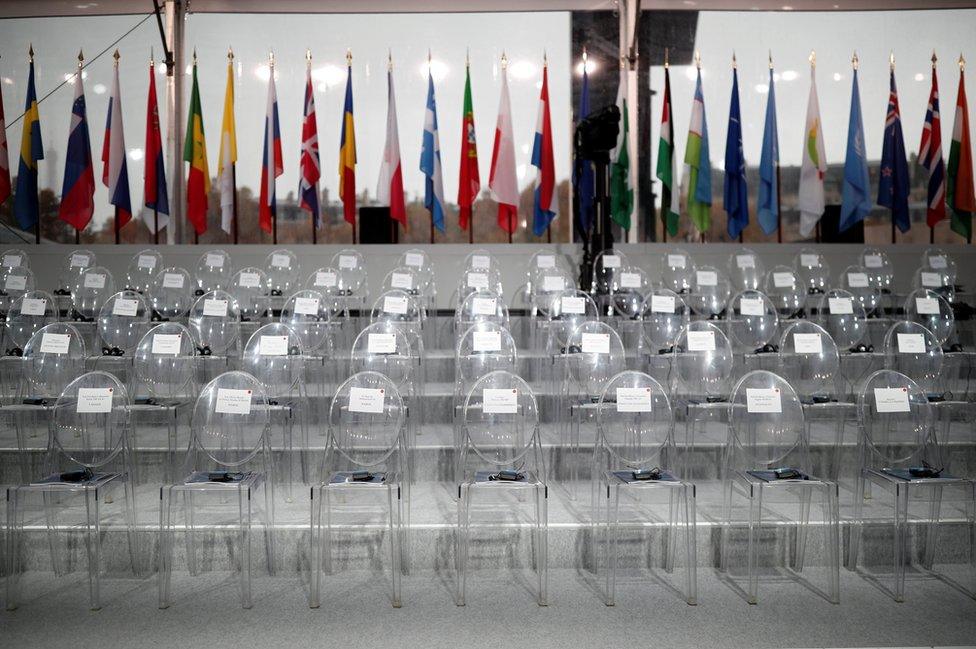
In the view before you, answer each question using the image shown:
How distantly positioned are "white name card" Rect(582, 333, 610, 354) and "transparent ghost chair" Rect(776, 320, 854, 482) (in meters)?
1.23

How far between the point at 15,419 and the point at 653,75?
7.60 metres

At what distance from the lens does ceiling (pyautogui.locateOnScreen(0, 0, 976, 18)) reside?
9547mm

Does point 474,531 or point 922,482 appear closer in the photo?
point 922,482

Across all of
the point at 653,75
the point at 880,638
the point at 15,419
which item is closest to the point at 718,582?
the point at 880,638

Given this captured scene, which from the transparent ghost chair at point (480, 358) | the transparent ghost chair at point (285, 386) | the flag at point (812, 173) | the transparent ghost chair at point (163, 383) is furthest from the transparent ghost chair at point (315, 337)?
the flag at point (812, 173)

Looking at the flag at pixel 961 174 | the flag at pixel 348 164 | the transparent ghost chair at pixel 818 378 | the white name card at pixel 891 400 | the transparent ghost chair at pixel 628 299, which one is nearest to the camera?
the white name card at pixel 891 400

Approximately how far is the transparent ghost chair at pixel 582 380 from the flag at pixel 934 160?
500 centimetres

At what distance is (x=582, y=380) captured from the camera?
5250 mm

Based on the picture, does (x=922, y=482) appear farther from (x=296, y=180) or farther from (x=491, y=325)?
(x=296, y=180)

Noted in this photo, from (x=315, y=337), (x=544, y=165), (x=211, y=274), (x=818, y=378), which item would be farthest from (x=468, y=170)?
(x=818, y=378)

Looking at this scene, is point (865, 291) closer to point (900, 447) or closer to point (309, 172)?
point (900, 447)

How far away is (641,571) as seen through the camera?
421 cm

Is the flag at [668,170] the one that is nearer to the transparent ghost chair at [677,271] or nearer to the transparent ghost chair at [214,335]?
the transparent ghost chair at [677,271]

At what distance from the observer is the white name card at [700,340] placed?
5.00 meters
